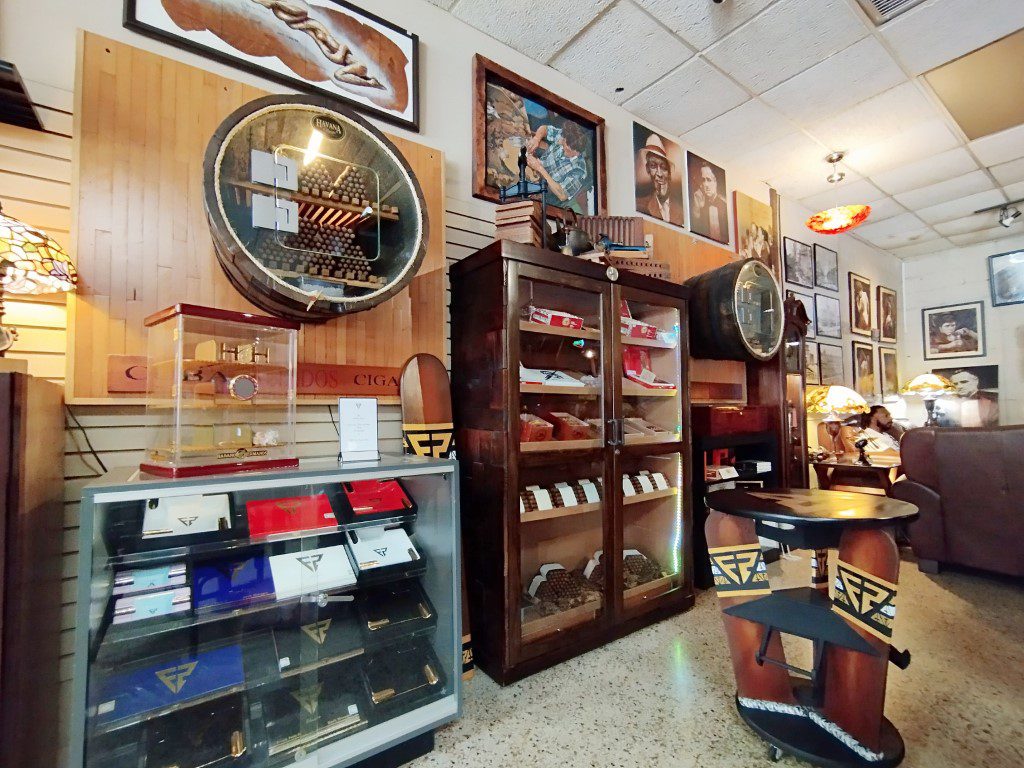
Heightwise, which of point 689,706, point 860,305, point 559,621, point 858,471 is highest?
point 860,305

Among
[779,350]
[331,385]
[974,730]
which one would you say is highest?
[779,350]

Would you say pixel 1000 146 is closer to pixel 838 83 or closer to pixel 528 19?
pixel 838 83

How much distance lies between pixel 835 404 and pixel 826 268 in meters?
2.06

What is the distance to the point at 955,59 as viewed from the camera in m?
3.32

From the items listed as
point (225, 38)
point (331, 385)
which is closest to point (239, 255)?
point (331, 385)

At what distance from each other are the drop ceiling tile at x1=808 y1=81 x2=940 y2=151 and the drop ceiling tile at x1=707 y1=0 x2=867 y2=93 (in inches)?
35.3

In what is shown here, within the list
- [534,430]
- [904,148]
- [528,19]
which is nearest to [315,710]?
[534,430]

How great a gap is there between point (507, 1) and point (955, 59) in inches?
127

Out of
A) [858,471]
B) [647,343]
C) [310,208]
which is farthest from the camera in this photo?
[858,471]

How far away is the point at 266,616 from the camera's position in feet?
5.50

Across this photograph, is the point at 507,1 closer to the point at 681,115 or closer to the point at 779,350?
the point at 681,115

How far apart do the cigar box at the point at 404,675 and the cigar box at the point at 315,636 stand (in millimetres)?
184

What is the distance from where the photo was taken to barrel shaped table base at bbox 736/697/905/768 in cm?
159

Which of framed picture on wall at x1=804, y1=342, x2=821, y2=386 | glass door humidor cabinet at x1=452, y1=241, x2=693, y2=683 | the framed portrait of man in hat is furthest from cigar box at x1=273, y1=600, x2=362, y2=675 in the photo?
framed picture on wall at x1=804, y1=342, x2=821, y2=386
